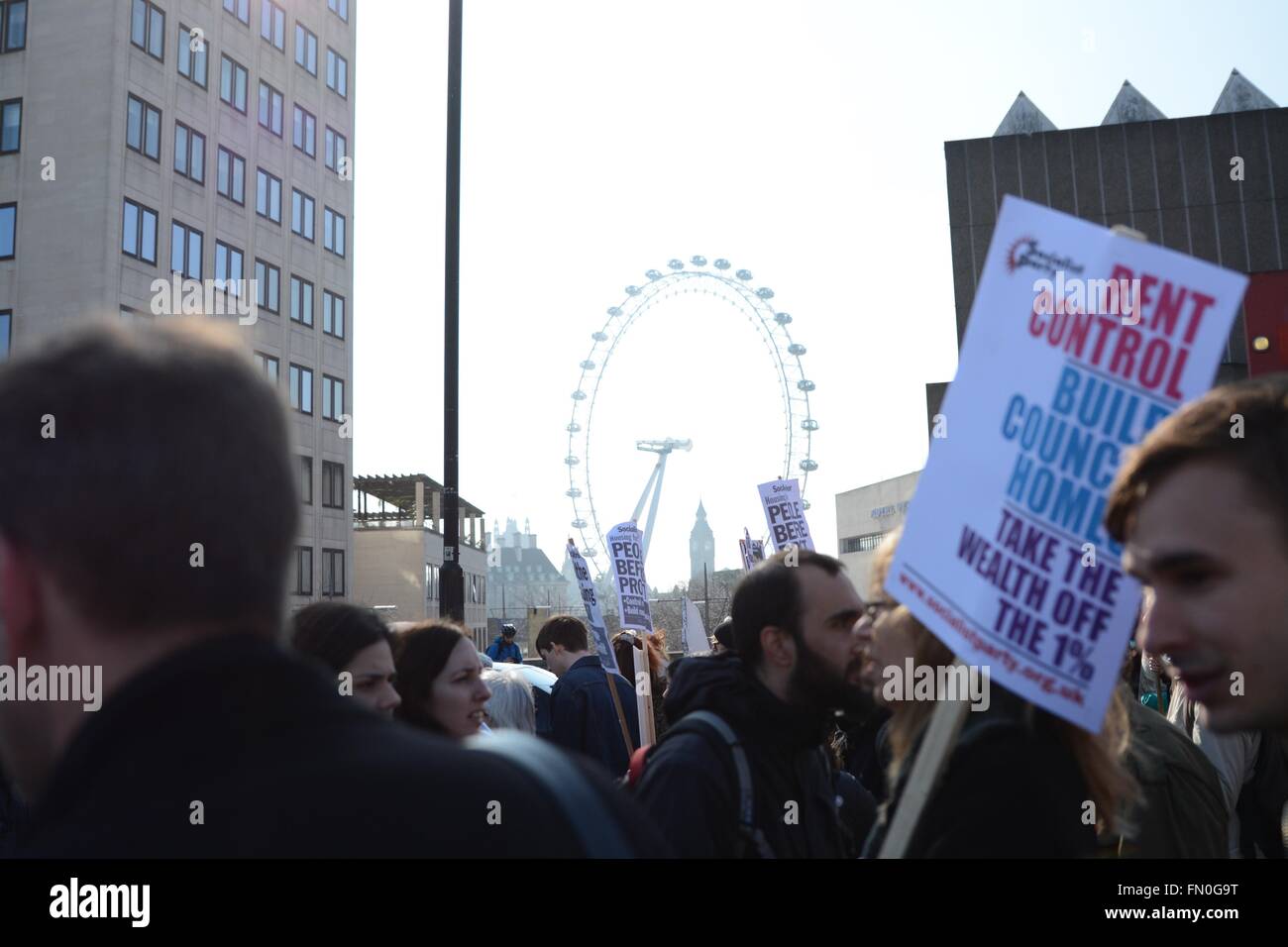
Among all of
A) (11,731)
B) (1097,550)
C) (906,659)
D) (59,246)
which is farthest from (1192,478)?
(59,246)

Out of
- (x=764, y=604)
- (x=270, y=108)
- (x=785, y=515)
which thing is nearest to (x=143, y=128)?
(x=270, y=108)

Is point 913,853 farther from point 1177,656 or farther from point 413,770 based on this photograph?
point 413,770

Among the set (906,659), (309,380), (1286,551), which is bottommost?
(906,659)

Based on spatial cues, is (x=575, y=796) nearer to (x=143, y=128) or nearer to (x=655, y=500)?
(x=143, y=128)

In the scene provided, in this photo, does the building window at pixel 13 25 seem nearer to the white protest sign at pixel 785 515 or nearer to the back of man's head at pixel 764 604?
the white protest sign at pixel 785 515

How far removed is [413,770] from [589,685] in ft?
26.9

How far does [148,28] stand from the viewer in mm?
41625

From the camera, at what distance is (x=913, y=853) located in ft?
8.95

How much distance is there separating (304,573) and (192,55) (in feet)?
66.0

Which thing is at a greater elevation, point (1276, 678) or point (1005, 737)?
point (1276, 678)

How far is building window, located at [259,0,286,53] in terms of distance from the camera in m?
48.7

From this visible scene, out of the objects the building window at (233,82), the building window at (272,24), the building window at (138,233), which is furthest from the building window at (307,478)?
the building window at (272,24)

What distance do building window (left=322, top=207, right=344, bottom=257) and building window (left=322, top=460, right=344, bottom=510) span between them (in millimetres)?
9773

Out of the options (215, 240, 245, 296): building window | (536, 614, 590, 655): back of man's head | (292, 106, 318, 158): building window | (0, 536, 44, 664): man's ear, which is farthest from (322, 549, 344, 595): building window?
(0, 536, 44, 664): man's ear
